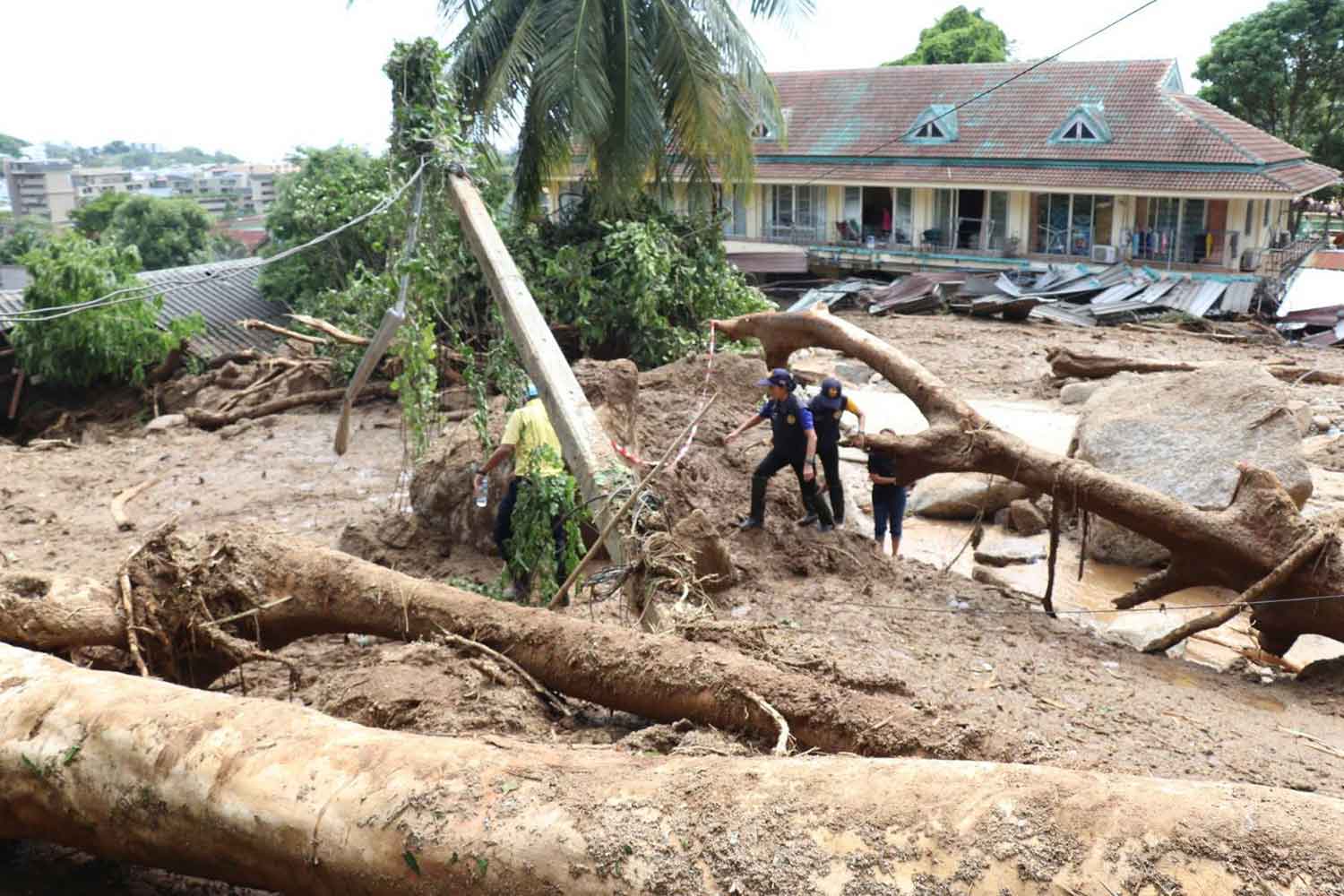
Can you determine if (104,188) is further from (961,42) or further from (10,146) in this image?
(10,146)

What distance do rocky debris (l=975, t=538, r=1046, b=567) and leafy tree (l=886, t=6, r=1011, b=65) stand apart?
29.7 metres

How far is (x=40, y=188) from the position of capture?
333 ft

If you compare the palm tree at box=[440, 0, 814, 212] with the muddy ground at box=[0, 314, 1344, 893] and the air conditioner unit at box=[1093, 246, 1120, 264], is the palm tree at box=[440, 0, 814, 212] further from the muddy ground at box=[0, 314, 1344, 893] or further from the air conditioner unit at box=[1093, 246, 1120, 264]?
the air conditioner unit at box=[1093, 246, 1120, 264]

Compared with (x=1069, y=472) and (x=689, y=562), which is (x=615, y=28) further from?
(x=689, y=562)

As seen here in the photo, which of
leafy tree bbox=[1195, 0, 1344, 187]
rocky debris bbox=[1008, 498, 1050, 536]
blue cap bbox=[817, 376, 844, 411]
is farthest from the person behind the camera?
leafy tree bbox=[1195, 0, 1344, 187]

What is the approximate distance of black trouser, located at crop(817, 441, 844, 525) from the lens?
957cm

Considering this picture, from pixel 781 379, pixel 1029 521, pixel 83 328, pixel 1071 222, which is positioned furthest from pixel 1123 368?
pixel 83 328

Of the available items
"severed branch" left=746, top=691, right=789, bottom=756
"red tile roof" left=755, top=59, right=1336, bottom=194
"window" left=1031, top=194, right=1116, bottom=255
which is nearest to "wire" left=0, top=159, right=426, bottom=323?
"severed branch" left=746, top=691, right=789, bottom=756

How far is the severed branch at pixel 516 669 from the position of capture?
4.86 metres

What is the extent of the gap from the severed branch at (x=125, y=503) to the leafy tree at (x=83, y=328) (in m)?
4.78

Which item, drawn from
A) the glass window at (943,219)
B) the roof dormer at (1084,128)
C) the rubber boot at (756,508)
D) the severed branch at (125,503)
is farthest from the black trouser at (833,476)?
the glass window at (943,219)

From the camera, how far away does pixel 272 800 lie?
3355 millimetres

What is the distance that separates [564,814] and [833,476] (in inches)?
273

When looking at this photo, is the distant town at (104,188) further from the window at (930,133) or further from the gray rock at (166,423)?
the gray rock at (166,423)
